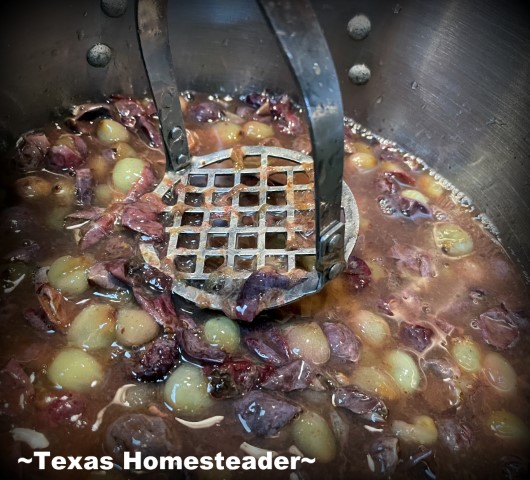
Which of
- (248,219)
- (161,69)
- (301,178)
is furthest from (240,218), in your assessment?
(161,69)

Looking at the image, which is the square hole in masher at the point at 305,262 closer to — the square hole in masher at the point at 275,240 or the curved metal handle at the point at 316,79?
the square hole in masher at the point at 275,240

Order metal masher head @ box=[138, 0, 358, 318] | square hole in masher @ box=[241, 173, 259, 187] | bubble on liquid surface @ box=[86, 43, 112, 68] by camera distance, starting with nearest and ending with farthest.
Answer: metal masher head @ box=[138, 0, 358, 318] → square hole in masher @ box=[241, 173, 259, 187] → bubble on liquid surface @ box=[86, 43, 112, 68]

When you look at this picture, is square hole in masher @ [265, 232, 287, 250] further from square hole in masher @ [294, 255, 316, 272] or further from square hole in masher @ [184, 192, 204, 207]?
square hole in masher @ [184, 192, 204, 207]

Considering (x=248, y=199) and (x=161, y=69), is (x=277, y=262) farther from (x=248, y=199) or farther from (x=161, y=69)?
(x=161, y=69)

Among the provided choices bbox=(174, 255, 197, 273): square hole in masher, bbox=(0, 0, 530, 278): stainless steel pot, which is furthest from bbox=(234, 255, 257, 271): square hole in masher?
bbox=(0, 0, 530, 278): stainless steel pot

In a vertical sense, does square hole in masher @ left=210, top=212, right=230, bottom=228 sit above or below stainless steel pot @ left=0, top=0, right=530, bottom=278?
below

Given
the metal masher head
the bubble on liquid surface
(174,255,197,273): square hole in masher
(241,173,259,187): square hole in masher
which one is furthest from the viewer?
the bubble on liquid surface
